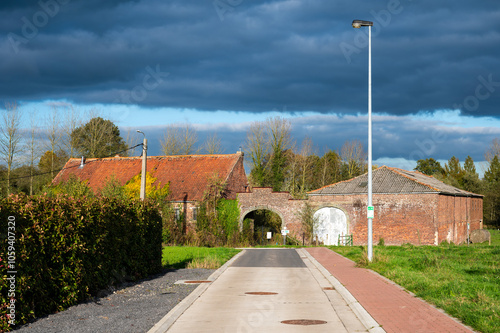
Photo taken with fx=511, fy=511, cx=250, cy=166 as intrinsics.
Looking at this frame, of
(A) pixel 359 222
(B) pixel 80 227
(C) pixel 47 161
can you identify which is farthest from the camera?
(C) pixel 47 161

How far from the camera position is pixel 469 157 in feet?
301

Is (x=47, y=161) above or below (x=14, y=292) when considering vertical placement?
above

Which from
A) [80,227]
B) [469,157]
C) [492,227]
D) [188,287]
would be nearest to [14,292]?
[80,227]

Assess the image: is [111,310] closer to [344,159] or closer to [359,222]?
[359,222]

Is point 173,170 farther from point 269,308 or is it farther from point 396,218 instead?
point 269,308

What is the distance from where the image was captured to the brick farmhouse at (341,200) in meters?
44.7

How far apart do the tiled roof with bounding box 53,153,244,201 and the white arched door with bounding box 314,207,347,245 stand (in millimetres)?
9931

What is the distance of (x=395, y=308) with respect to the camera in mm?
10836

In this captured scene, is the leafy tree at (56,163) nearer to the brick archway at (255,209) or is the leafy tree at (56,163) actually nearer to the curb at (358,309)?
the brick archway at (255,209)

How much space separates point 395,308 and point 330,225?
37.5 metres

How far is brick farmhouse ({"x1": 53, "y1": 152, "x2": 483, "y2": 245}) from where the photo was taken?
44.7 meters

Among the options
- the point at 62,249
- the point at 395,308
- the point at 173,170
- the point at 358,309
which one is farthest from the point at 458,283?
the point at 173,170

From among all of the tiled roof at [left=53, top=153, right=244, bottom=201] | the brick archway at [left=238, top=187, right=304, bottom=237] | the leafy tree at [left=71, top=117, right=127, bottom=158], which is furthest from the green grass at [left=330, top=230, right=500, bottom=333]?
the leafy tree at [left=71, top=117, right=127, bottom=158]

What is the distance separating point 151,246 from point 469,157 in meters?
85.9
